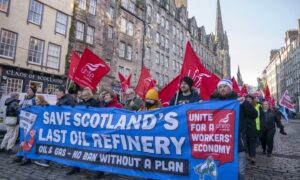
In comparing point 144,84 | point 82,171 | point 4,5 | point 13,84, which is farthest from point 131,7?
point 82,171

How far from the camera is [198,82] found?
6543mm

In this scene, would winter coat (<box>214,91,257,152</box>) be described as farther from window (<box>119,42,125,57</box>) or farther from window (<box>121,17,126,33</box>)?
window (<box>121,17,126,33</box>)

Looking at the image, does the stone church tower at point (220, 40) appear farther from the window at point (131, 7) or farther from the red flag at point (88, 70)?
the red flag at point (88, 70)

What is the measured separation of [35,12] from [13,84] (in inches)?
253

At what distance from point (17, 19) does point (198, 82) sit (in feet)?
59.8

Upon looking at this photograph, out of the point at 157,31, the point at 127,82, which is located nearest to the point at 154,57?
the point at 157,31

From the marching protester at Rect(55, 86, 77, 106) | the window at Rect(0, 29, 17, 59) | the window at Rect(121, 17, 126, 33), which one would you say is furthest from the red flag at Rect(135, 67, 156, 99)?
the window at Rect(121, 17, 126, 33)

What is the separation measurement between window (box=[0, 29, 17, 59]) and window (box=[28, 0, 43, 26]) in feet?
7.17

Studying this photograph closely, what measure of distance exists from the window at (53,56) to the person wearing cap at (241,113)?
20038 mm

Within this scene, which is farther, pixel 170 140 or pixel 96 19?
pixel 96 19

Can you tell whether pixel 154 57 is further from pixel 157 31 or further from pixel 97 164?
pixel 97 164

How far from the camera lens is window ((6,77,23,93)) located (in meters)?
18.7

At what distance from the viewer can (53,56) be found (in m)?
22.1

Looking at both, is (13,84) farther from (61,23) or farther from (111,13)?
(111,13)
